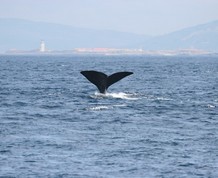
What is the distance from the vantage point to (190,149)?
24.0 metres

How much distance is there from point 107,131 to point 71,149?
397cm

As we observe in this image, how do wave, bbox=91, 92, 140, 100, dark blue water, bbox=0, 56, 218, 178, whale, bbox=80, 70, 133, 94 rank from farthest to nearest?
wave, bbox=91, 92, 140, 100 → whale, bbox=80, 70, 133, 94 → dark blue water, bbox=0, 56, 218, 178

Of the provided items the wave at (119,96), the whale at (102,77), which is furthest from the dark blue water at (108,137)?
the whale at (102,77)

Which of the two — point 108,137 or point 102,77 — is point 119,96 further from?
point 108,137

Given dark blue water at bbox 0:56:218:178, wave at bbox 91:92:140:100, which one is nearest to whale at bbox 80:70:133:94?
dark blue water at bbox 0:56:218:178

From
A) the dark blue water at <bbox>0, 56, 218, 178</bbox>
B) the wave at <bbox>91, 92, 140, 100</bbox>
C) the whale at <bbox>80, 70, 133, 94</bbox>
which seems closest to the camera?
the dark blue water at <bbox>0, 56, 218, 178</bbox>

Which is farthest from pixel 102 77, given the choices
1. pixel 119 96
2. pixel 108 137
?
pixel 108 137

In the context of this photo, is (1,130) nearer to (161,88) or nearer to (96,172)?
(96,172)

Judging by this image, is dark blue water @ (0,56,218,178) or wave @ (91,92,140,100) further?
wave @ (91,92,140,100)

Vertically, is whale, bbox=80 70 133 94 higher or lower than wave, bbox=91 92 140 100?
higher

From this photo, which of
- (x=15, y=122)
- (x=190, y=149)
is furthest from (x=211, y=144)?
(x=15, y=122)

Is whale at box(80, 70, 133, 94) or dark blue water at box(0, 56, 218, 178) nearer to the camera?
dark blue water at box(0, 56, 218, 178)

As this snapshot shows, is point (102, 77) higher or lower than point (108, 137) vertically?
higher

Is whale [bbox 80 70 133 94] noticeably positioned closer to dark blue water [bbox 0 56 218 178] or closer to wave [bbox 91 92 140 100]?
dark blue water [bbox 0 56 218 178]
